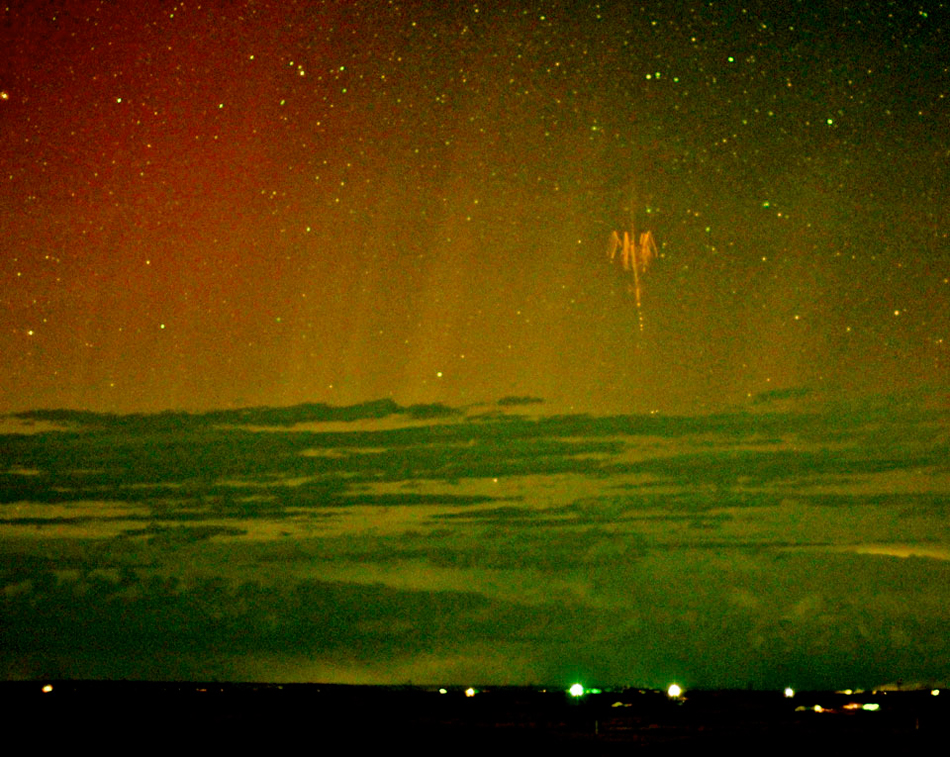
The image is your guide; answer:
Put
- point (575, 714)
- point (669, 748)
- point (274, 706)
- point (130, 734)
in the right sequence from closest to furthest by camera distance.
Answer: point (669, 748) < point (130, 734) < point (575, 714) < point (274, 706)

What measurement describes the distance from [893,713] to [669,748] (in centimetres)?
4914

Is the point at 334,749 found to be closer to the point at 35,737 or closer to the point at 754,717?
the point at 35,737

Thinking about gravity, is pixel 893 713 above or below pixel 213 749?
above

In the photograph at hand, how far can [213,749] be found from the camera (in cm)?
4975

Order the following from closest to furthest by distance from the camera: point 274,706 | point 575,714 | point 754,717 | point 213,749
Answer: point 213,749
point 754,717
point 575,714
point 274,706

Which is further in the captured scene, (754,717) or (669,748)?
(754,717)

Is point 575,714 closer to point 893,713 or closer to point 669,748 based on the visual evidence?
point 893,713

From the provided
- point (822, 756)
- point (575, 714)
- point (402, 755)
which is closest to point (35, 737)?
point (402, 755)

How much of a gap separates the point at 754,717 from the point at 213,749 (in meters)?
50.4

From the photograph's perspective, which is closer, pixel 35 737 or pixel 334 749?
pixel 334 749

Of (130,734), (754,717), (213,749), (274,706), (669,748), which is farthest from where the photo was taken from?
(274,706)

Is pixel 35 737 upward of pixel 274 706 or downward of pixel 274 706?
downward

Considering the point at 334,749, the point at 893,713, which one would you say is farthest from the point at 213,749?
the point at 893,713

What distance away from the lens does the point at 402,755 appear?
49.8 m
